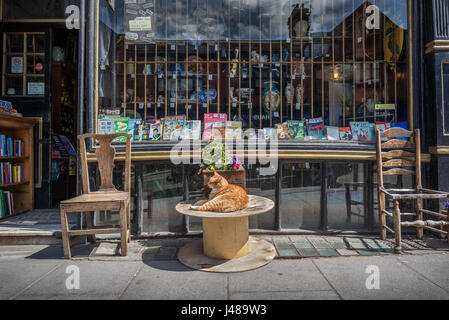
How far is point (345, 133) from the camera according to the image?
164 inches

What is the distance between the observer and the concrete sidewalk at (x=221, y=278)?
2.37 meters

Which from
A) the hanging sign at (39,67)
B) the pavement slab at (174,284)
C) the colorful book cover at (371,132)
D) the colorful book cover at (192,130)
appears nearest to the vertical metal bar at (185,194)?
the colorful book cover at (192,130)

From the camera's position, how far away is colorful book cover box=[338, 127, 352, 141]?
4.12 metres

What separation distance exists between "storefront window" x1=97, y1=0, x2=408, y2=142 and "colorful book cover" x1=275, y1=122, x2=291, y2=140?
0.04 metres

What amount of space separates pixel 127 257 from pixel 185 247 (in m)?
0.65

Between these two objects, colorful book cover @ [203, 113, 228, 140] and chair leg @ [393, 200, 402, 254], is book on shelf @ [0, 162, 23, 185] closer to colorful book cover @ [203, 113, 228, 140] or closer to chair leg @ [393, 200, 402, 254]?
colorful book cover @ [203, 113, 228, 140]

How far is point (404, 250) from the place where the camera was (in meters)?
3.30

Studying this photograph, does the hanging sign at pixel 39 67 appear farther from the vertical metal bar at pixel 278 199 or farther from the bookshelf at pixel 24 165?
the vertical metal bar at pixel 278 199

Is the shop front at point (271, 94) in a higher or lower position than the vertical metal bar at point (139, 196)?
higher

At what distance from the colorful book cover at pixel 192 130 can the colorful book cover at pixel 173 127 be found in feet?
0.21

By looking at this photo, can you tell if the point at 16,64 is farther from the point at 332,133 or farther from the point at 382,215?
the point at 382,215

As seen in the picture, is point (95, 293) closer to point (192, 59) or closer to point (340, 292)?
point (340, 292)

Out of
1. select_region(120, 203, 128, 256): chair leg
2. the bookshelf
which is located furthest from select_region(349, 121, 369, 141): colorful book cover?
the bookshelf
